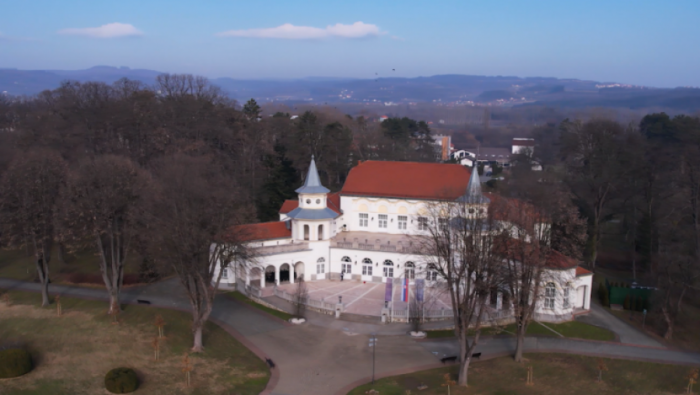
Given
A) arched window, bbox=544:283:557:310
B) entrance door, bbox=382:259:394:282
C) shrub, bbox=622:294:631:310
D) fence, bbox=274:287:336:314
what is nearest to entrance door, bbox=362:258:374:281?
entrance door, bbox=382:259:394:282

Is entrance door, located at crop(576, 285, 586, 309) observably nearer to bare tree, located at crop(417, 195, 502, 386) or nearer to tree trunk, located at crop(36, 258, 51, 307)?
bare tree, located at crop(417, 195, 502, 386)

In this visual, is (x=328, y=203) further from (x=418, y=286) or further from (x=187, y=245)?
(x=187, y=245)

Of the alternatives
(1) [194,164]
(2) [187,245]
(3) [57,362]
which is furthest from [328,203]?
(3) [57,362]

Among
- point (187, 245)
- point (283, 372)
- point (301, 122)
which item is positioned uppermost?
point (301, 122)

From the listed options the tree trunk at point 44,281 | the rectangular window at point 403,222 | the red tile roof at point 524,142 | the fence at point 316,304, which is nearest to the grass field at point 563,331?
the fence at point 316,304

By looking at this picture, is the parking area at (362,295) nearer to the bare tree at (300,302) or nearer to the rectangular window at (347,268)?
the rectangular window at (347,268)
